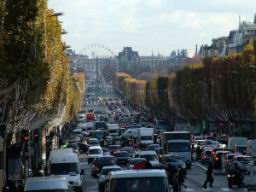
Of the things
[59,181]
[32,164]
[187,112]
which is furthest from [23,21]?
[187,112]

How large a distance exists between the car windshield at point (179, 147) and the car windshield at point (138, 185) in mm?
51225

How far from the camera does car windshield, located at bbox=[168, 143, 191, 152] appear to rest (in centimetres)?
7819

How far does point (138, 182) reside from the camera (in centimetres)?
2664

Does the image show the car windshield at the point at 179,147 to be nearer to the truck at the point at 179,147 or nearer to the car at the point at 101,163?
the truck at the point at 179,147

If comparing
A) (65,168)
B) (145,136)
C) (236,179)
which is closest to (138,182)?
(65,168)

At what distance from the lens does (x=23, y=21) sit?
41.1m

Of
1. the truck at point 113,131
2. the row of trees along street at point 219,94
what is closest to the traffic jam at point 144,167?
the row of trees along street at point 219,94

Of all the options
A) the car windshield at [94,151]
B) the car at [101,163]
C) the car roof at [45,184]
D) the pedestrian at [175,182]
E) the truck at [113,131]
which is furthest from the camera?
the truck at [113,131]

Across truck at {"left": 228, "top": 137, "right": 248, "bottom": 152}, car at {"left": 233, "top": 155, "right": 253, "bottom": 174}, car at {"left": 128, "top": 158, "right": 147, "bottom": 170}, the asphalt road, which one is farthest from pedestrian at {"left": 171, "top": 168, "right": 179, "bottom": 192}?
truck at {"left": 228, "top": 137, "right": 248, "bottom": 152}

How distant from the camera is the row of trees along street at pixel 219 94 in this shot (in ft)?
365

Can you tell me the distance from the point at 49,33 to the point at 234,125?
→ 229 feet

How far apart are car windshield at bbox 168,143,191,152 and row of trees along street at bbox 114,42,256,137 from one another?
1723 centimetres

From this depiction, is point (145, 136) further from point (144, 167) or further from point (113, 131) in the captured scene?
point (144, 167)

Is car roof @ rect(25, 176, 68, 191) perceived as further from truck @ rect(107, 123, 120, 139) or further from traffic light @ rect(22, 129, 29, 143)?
truck @ rect(107, 123, 120, 139)
